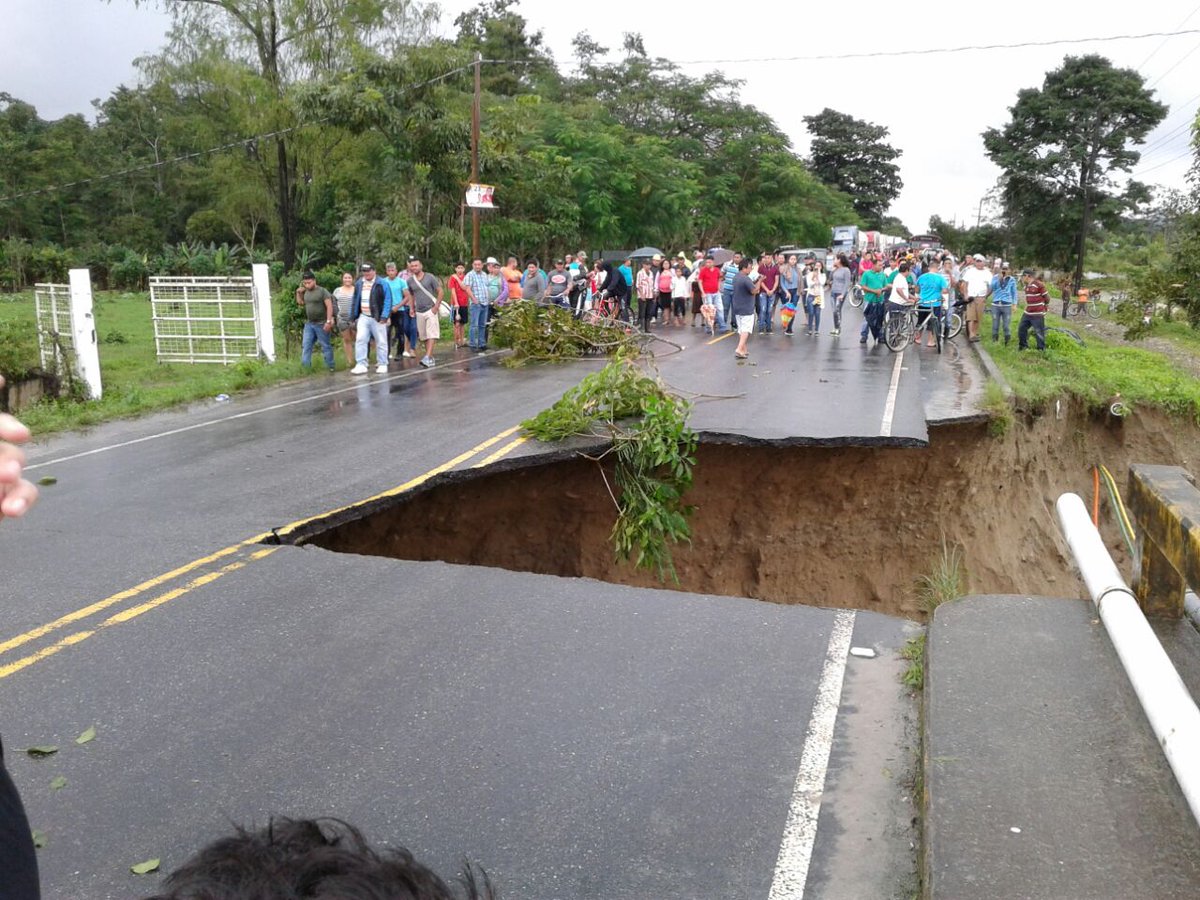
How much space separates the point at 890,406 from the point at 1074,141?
164 feet

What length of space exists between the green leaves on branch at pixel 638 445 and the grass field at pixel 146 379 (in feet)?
21.2

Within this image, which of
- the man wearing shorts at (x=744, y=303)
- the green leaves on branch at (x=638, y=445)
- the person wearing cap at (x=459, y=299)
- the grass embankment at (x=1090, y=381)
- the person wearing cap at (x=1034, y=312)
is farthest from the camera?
the person wearing cap at (x=459, y=299)

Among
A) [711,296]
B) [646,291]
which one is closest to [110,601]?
[711,296]

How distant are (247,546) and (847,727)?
4455mm

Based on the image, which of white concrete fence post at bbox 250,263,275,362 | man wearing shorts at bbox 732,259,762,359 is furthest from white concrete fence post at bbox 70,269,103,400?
man wearing shorts at bbox 732,259,762,359

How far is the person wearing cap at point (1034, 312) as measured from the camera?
60.5ft

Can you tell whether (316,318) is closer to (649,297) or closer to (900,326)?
(649,297)

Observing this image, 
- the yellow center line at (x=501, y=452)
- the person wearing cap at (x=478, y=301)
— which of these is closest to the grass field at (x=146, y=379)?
the person wearing cap at (x=478, y=301)

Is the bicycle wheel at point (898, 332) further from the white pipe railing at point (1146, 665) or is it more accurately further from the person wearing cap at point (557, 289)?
the white pipe railing at point (1146, 665)

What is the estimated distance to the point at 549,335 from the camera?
18.1m

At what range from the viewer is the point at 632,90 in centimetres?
5306

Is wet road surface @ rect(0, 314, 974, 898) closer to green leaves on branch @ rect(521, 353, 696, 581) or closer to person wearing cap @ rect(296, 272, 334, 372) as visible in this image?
green leaves on branch @ rect(521, 353, 696, 581)

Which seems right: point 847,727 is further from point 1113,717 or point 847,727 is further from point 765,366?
point 765,366

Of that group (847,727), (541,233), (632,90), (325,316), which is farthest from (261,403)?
(632,90)
